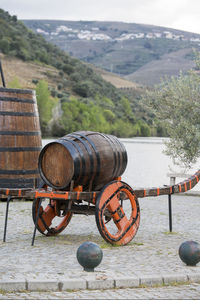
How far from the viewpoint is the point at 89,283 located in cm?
611

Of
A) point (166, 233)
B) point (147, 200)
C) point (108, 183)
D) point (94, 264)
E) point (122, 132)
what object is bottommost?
point (122, 132)

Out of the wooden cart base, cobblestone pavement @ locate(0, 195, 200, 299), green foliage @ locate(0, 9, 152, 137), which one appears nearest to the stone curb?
cobblestone pavement @ locate(0, 195, 200, 299)

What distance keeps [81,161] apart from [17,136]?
16.7 ft

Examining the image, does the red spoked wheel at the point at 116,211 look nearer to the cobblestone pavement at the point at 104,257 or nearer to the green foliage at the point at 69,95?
the cobblestone pavement at the point at 104,257

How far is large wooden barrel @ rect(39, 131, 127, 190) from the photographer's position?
323 inches

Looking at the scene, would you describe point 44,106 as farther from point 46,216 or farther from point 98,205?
point 98,205

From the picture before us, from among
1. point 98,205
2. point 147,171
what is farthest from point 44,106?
point 98,205

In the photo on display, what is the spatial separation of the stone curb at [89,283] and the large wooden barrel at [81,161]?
2.32m

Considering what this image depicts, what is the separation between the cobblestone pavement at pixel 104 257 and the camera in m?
6.16

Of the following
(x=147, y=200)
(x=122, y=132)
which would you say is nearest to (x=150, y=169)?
(x=147, y=200)

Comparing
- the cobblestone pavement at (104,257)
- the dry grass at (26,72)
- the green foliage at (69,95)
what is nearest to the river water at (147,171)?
the cobblestone pavement at (104,257)

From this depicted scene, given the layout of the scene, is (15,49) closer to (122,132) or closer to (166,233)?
(122,132)

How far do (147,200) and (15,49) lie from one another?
222 ft

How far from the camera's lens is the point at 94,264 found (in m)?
6.51
